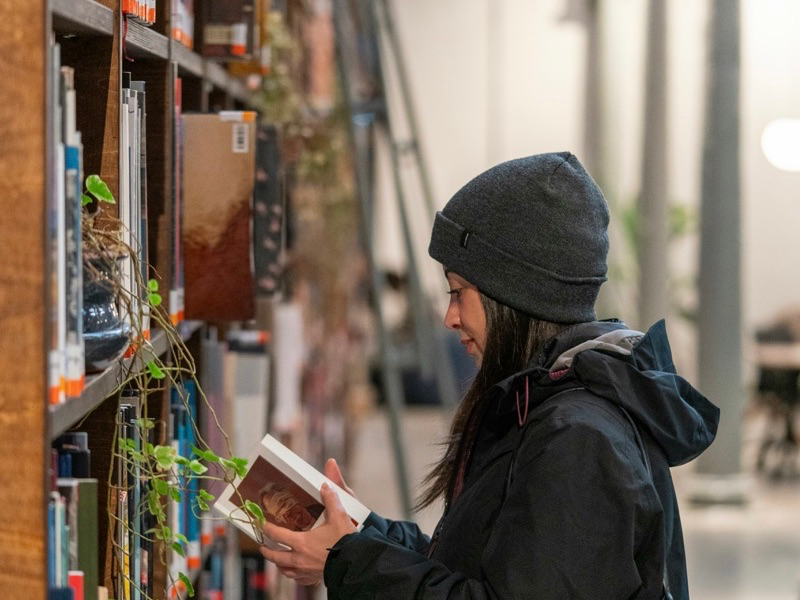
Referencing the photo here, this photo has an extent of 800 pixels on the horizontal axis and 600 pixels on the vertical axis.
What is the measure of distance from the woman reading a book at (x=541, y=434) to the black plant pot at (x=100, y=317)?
0.42 metres

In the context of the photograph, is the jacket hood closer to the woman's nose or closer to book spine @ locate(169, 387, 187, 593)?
the woman's nose

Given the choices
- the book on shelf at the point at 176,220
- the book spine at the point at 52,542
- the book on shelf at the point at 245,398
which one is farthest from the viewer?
the book on shelf at the point at 245,398

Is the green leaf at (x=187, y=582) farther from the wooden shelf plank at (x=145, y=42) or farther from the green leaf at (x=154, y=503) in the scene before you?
the wooden shelf plank at (x=145, y=42)

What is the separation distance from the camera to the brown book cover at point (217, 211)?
6.94 ft

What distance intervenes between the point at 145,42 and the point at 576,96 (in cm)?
998

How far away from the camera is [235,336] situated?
312 centimetres

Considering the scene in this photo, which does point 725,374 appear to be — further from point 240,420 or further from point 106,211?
point 106,211

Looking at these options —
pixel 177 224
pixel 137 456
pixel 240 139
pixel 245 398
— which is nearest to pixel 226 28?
pixel 240 139

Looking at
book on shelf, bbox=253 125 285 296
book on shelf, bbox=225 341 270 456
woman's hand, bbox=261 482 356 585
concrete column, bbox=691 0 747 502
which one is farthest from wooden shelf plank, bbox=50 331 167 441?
concrete column, bbox=691 0 747 502

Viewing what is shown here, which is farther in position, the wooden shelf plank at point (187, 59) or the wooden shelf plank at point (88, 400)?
the wooden shelf plank at point (187, 59)

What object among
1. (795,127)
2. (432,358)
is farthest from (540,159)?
(795,127)

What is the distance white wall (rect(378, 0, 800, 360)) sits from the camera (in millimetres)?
10055

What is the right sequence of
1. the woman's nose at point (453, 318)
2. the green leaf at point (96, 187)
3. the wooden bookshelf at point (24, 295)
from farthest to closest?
the woman's nose at point (453, 318), the green leaf at point (96, 187), the wooden bookshelf at point (24, 295)

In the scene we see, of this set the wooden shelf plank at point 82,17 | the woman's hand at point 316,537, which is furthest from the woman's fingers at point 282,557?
the wooden shelf plank at point 82,17
